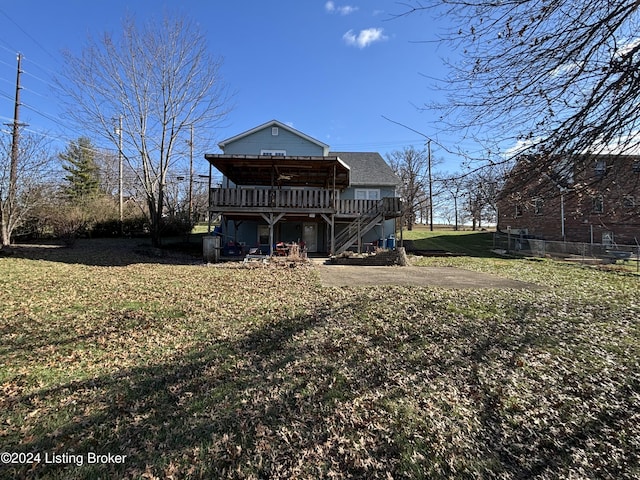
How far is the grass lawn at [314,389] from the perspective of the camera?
235 cm

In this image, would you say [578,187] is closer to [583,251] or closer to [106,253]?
[106,253]

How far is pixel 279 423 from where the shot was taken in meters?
2.75

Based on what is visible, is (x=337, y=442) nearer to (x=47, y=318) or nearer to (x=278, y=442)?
(x=278, y=442)

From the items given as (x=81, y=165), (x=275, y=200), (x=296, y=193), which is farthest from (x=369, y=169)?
(x=81, y=165)

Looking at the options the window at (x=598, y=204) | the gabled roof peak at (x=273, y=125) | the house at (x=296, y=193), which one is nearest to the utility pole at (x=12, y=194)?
the house at (x=296, y=193)

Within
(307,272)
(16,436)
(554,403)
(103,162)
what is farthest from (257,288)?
(103,162)

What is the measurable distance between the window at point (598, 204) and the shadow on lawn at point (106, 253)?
1350 cm

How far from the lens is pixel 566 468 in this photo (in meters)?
2.34

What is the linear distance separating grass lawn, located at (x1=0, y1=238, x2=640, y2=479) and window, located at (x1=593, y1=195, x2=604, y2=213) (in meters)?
2.01

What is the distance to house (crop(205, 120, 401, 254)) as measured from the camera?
14734 mm

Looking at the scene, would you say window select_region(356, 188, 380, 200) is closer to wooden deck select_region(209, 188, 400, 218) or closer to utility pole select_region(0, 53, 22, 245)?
wooden deck select_region(209, 188, 400, 218)

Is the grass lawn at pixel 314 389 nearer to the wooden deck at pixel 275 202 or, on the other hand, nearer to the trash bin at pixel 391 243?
the wooden deck at pixel 275 202

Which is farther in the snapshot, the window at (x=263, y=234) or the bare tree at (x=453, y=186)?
the window at (x=263, y=234)

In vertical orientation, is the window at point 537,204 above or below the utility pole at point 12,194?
below
